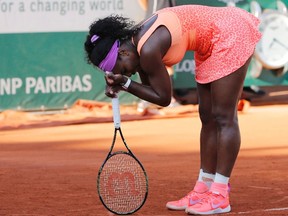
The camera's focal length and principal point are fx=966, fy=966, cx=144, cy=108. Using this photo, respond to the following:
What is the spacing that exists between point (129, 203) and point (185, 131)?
569 centimetres

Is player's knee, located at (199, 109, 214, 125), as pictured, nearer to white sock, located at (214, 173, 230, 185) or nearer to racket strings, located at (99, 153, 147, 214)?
white sock, located at (214, 173, 230, 185)

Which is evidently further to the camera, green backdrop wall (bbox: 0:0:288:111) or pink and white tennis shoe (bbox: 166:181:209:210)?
green backdrop wall (bbox: 0:0:288:111)

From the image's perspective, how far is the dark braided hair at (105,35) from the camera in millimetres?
5906

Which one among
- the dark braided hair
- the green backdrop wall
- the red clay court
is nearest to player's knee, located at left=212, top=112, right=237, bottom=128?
the red clay court

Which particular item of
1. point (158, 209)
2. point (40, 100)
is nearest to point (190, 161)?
point (158, 209)

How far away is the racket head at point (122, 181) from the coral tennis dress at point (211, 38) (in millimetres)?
728

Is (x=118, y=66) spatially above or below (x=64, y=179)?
above

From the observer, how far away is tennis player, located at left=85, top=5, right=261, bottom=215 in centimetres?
589

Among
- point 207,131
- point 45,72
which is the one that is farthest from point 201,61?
point 45,72

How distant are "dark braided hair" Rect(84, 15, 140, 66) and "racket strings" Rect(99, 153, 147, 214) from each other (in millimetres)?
719

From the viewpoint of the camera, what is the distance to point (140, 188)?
6.32m

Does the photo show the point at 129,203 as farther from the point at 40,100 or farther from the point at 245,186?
the point at 40,100

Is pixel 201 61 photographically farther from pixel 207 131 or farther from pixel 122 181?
pixel 122 181

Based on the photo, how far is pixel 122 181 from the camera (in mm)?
6395
